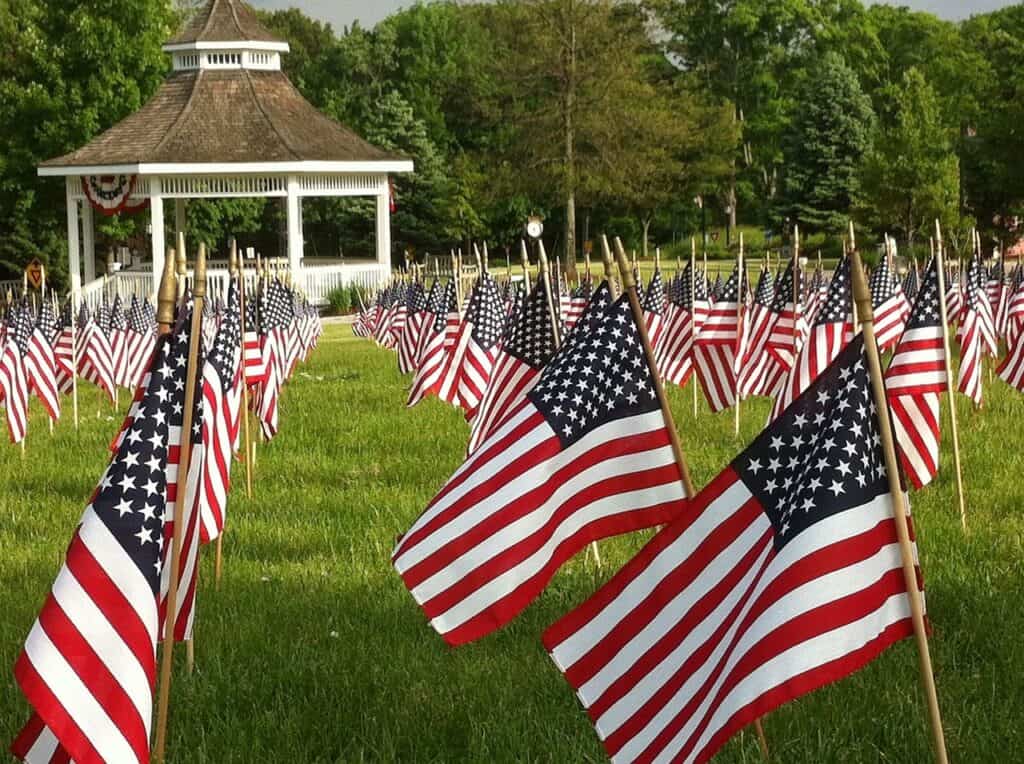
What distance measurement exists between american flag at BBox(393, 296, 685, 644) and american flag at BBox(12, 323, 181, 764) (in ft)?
3.58

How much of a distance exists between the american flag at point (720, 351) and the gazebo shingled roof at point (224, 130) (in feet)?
76.8

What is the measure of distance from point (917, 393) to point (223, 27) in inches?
1444

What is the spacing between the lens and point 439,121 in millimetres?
71000

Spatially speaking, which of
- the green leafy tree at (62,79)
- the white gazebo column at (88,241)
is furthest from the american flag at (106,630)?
the green leafy tree at (62,79)

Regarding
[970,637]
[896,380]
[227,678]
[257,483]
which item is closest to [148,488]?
[227,678]

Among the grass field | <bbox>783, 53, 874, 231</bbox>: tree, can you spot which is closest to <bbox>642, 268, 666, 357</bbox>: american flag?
the grass field

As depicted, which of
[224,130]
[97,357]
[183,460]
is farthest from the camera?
[224,130]

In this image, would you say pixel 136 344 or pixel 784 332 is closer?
pixel 784 332

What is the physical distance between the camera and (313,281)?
1580 inches

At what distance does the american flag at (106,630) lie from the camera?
15.4 ft

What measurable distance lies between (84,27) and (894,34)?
45.5 metres

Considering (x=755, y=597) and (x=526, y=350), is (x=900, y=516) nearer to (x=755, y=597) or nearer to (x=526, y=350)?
(x=755, y=597)

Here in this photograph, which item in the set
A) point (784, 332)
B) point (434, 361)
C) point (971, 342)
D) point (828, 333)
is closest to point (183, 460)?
point (828, 333)

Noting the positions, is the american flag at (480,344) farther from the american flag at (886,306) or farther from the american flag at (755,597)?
the american flag at (755,597)
